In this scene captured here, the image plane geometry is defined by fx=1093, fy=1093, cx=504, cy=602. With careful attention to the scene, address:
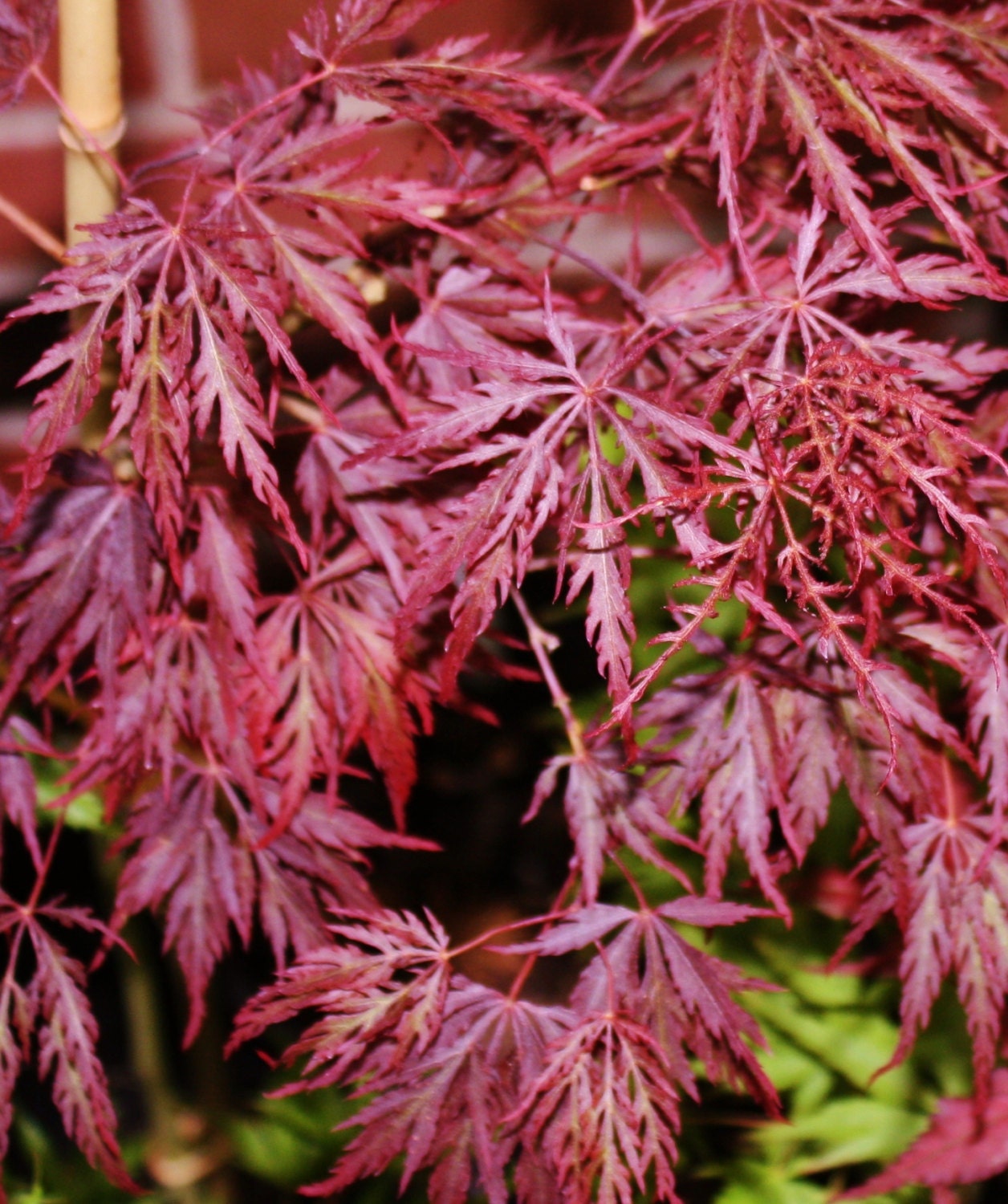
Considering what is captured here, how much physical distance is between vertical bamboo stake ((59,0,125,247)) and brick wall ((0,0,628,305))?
66cm

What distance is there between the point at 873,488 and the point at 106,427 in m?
0.45

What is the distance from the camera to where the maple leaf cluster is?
506 mm

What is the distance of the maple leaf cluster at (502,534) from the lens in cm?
51

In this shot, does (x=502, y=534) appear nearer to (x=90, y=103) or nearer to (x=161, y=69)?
(x=90, y=103)

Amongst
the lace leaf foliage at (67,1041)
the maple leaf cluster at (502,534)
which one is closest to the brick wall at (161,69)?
the maple leaf cluster at (502,534)

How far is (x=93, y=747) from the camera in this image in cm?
61

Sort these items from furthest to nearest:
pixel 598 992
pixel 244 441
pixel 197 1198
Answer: pixel 197 1198
pixel 598 992
pixel 244 441

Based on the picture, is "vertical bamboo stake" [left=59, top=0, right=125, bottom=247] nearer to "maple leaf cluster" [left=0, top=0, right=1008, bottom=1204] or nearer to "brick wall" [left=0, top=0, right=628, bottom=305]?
"maple leaf cluster" [left=0, top=0, right=1008, bottom=1204]

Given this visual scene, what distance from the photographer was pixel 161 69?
1.22m

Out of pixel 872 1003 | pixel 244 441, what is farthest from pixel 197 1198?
pixel 244 441

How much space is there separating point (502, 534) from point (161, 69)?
99 cm

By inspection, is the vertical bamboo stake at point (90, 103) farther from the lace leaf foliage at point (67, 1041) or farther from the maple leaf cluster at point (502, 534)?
the lace leaf foliage at point (67, 1041)

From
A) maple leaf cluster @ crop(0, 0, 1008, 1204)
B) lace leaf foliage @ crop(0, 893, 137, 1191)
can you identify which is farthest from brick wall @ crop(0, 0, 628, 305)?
lace leaf foliage @ crop(0, 893, 137, 1191)

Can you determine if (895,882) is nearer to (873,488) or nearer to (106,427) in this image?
(873,488)
